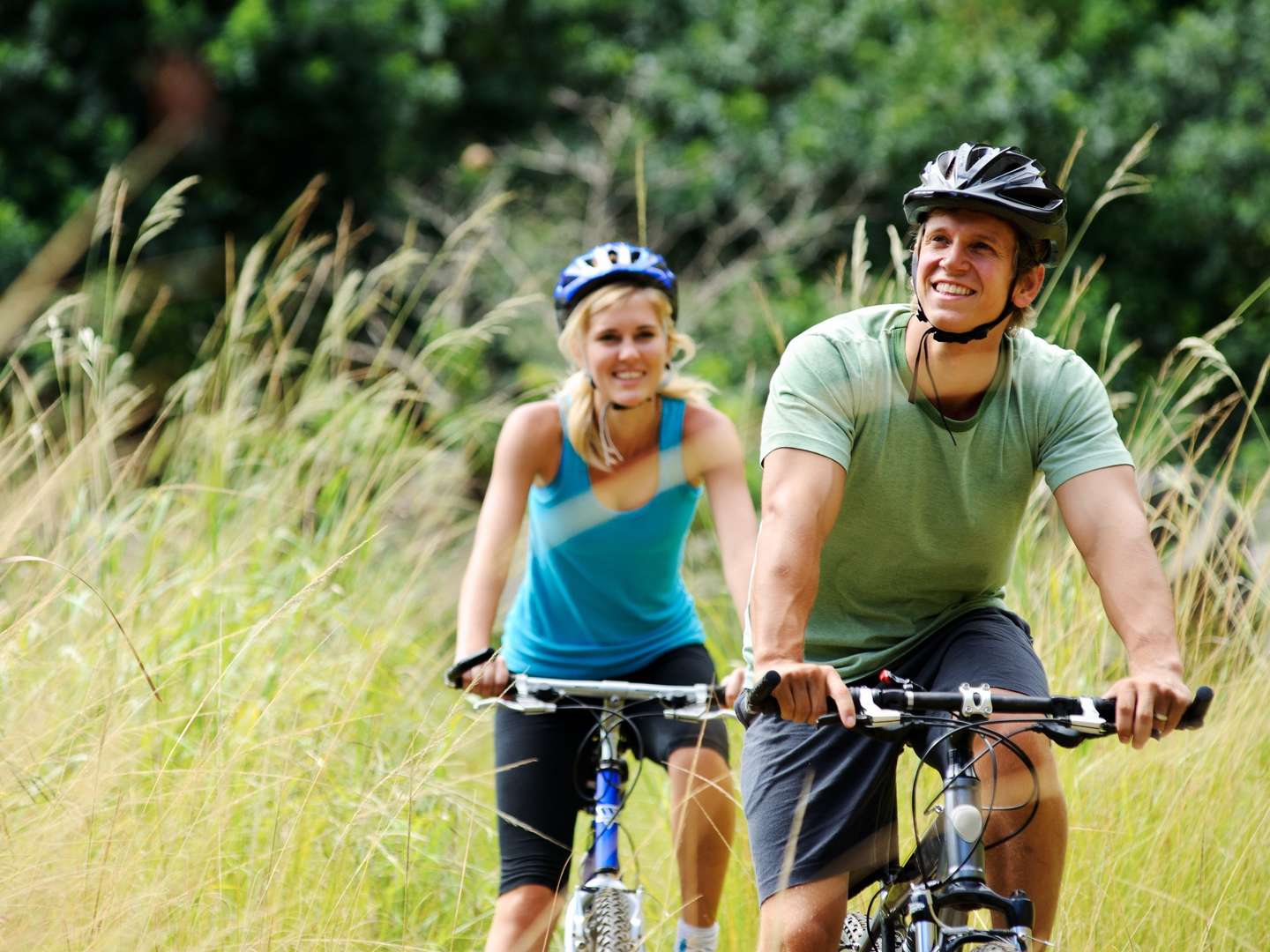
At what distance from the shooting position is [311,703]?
13.7 feet

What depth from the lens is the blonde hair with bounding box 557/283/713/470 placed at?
3.72m

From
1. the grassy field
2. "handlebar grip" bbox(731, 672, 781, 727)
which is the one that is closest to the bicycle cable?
"handlebar grip" bbox(731, 672, 781, 727)

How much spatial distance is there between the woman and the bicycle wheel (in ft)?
0.69

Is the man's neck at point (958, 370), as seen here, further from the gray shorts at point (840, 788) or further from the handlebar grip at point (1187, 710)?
the handlebar grip at point (1187, 710)

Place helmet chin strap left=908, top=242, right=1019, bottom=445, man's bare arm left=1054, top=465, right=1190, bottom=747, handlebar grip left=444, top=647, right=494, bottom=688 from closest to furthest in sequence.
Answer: man's bare arm left=1054, top=465, right=1190, bottom=747
helmet chin strap left=908, top=242, right=1019, bottom=445
handlebar grip left=444, top=647, right=494, bottom=688

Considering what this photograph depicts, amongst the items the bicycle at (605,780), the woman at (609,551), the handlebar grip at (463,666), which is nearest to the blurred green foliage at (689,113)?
the woman at (609,551)

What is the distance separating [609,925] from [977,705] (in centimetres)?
129

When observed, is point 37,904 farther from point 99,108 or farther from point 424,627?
point 99,108

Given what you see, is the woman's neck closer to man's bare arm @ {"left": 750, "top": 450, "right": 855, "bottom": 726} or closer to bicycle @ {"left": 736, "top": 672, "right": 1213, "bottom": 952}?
man's bare arm @ {"left": 750, "top": 450, "right": 855, "bottom": 726}

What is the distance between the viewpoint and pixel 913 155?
1230 centimetres

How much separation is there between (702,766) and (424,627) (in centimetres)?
211

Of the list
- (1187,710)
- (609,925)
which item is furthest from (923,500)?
(609,925)

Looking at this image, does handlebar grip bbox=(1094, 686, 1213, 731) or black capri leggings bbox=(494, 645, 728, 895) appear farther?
black capri leggings bbox=(494, 645, 728, 895)

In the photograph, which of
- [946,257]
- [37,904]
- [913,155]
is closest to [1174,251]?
[913,155]
